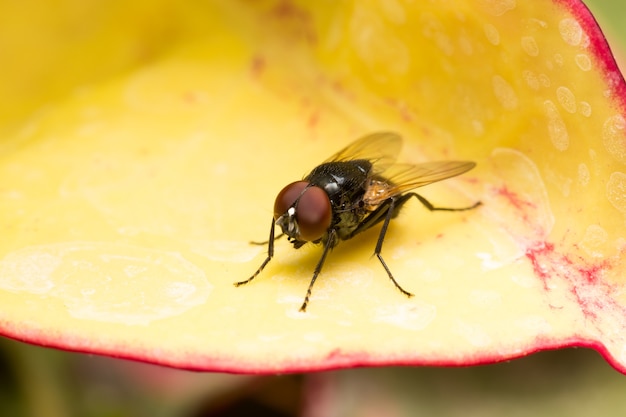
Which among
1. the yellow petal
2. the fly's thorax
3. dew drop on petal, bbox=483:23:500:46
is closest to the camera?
the yellow petal

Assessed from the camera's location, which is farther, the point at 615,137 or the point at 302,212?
the point at 302,212

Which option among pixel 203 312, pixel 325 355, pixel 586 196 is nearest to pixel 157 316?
pixel 203 312

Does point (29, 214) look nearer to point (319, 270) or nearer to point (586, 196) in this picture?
point (319, 270)

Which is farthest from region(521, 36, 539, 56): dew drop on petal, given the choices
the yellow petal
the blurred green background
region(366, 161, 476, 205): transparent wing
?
the blurred green background

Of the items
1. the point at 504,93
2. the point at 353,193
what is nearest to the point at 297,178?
the point at 353,193

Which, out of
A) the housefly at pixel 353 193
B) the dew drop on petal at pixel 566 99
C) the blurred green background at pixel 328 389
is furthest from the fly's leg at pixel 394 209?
the blurred green background at pixel 328 389

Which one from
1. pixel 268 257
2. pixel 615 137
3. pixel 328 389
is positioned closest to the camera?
pixel 615 137

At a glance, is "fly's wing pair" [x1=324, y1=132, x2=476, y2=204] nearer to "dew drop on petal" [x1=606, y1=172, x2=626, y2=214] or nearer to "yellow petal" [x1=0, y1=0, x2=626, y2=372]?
"yellow petal" [x1=0, y1=0, x2=626, y2=372]

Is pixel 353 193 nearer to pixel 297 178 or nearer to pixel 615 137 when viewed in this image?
pixel 297 178
